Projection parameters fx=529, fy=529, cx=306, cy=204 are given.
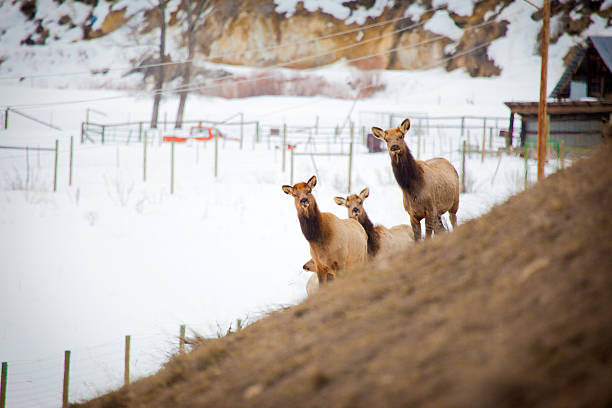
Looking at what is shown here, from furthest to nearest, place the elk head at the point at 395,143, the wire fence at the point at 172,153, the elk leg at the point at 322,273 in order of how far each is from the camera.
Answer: the wire fence at the point at 172,153 → the elk head at the point at 395,143 → the elk leg at the point at 322,273

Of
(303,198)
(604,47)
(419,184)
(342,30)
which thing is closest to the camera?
(303,198)

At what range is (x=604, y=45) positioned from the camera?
23.3 m

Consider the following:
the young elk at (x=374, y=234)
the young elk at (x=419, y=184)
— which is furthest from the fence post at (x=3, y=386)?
the young elk at (x=419, y=184)

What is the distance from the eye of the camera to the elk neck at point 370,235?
8.38 metres

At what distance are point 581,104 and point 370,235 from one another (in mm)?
16677

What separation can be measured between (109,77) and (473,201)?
4032cm

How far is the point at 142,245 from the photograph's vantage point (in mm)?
14547

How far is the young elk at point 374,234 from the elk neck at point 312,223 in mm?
1252

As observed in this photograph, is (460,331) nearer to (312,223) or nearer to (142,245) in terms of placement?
(312,223)

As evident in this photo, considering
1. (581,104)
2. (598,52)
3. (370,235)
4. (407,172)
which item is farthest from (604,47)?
(370,235)

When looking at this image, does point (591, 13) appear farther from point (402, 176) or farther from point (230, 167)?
→ point (402, 176)

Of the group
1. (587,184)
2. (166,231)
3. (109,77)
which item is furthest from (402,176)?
(109,77)

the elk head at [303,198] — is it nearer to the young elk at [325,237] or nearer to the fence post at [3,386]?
the young elk at [325,237]

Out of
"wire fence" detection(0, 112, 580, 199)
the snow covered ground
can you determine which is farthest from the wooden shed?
the snow covered ground
